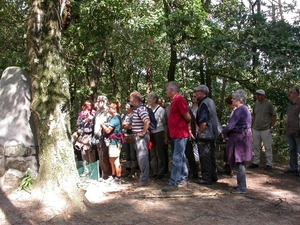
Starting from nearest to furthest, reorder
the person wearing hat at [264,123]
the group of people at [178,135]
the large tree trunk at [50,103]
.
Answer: the large tree trunk at [50,103] → the group of people at [178,135] → the person wearing hat at [264,123]

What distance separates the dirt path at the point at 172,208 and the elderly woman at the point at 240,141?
373 millimetres

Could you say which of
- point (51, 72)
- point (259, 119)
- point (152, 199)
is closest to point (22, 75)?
point (51, 72)


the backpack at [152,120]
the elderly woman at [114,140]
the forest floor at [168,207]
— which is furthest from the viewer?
the backpack at [152,120]

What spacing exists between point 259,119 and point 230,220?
3.85 m

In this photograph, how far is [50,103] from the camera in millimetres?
4875

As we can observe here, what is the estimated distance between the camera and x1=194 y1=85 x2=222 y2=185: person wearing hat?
590cm

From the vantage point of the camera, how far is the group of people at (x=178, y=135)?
554 centimetres

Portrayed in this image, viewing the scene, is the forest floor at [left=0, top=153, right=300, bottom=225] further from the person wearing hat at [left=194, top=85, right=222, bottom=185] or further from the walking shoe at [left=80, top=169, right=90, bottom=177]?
the walking shoe at [left=80, top=169, right=90, bottom=177]

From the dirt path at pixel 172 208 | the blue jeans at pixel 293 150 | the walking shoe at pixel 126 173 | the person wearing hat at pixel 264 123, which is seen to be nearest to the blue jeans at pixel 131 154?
the walking shoe at pixel 126 173

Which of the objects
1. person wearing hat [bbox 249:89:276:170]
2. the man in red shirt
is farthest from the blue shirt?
person wearing hat [bbox 249:89:276:170]

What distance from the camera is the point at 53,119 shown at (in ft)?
15.8

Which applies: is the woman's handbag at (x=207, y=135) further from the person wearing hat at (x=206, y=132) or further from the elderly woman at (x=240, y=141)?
the elderly woman at (x=240, y=141)

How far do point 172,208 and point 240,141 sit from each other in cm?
165

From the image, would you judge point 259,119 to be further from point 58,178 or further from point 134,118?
point 58,178
